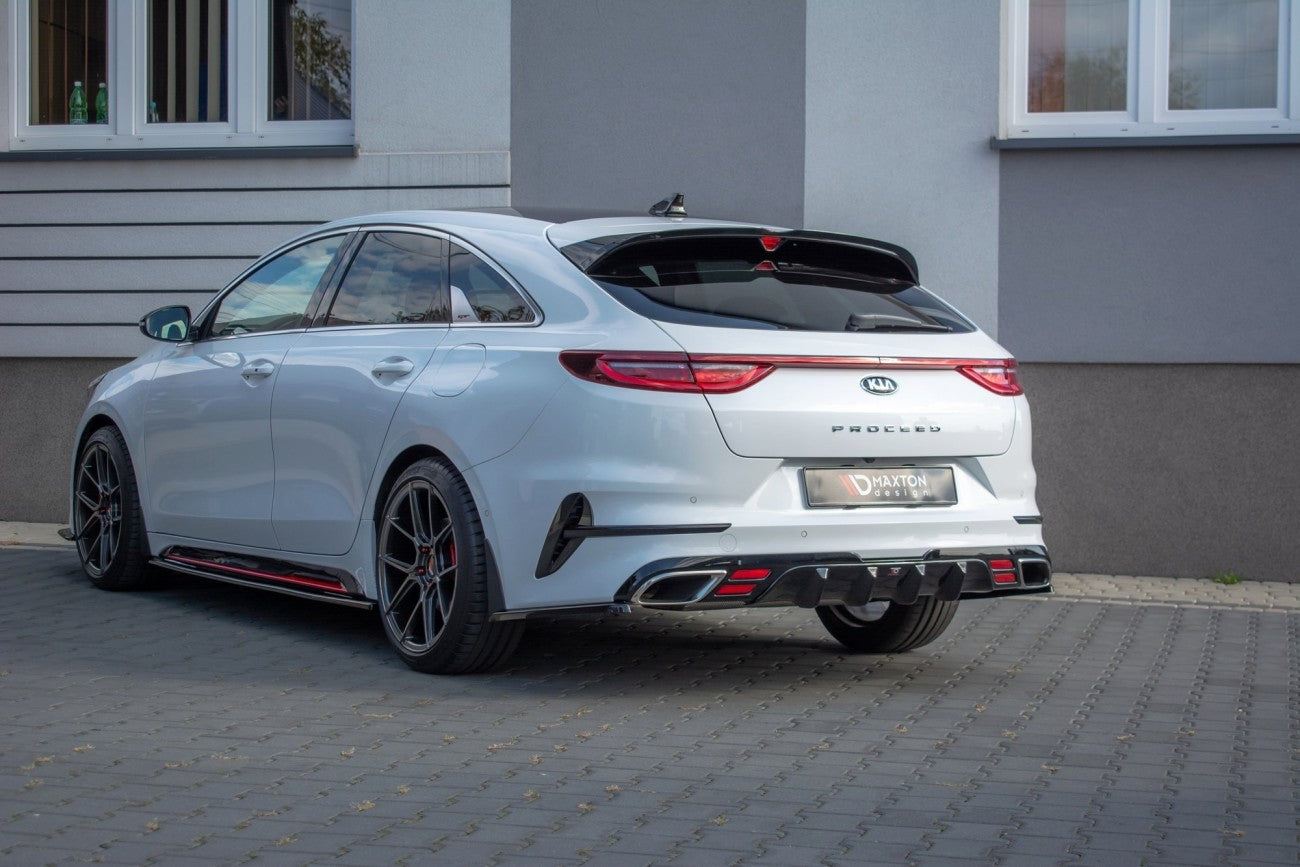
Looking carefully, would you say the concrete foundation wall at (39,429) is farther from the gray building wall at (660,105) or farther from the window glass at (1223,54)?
the window glass at (1223,54)

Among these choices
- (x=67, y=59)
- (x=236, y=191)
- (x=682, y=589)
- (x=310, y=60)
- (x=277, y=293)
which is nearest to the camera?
(x=682, y=589)

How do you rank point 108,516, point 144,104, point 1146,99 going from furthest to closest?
1. point 144,104
2. point 1146,99
3. point 108,516

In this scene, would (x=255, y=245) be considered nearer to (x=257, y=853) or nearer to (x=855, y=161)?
(x=855, y=161)

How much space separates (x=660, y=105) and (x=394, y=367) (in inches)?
197

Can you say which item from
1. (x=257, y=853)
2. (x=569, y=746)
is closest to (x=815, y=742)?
(x=569, y=746)

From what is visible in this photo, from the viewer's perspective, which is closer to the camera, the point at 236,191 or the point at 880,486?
the point at 880,486

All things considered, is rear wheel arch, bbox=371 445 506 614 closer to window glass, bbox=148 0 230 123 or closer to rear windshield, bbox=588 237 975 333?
rear windshield, bbox=588 237 975 333

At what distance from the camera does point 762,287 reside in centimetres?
629

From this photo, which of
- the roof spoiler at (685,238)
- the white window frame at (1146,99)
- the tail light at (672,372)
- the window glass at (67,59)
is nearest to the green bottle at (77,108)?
the window glass at (67,59)

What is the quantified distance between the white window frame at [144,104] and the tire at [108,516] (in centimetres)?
376

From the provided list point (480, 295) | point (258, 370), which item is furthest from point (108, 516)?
point (480, 295)

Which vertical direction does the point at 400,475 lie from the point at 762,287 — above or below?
below

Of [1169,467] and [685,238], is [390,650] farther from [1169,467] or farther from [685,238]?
[1169,467]

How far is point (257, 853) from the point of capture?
4191mm
